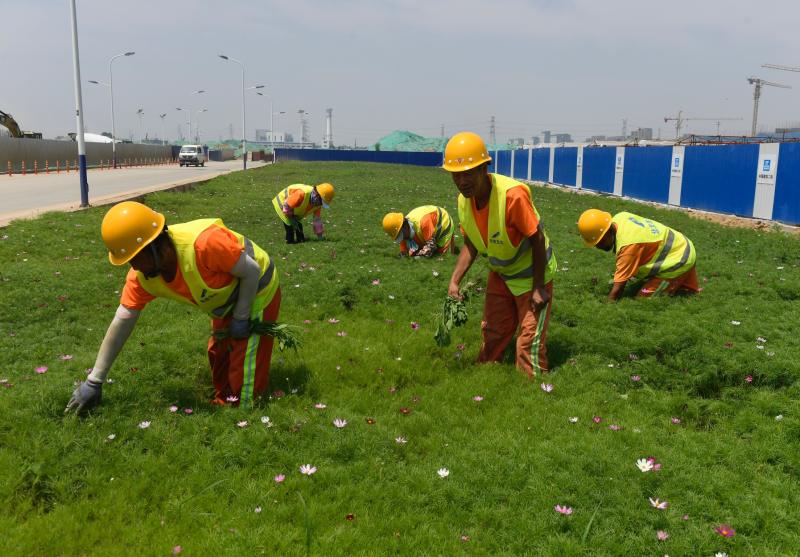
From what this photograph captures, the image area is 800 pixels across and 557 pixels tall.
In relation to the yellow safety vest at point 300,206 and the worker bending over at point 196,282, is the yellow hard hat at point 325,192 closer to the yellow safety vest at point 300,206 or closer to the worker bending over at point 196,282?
the yellow safety vest at point 300,206

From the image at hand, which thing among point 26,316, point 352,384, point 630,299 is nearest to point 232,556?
point 352,384

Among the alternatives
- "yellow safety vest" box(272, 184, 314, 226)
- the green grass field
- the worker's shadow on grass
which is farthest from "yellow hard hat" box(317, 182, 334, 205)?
the worker's shadow on grass

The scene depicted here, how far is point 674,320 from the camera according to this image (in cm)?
671

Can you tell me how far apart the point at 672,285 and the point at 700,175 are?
A: 1573cm

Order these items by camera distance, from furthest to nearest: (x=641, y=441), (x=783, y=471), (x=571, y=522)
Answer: (x=641, y=441) → (x=783, y=471) → (x=571, y=522)

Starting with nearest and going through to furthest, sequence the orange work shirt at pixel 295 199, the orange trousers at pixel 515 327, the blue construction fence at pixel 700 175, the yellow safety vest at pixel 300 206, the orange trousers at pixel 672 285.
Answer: the orange trousers at pixel 515 327, the orange trousers at pixel 672 285, the orange work shirt at pixel 295 199, the yellow safety vest at pixel 300 206, the blue construction fence at pixel 700 175

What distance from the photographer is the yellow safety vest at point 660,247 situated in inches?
295

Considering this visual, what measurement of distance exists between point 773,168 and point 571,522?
17.6 m

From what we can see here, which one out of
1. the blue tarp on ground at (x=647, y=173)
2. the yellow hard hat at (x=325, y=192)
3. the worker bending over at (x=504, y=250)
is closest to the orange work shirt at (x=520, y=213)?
the worker bending over at (x=504, y=250)

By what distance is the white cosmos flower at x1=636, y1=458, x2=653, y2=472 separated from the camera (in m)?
3.99

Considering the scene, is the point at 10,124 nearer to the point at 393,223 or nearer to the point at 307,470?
the point at 393,223

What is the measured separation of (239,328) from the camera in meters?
4.68

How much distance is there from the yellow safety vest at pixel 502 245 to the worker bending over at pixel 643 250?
2.07m

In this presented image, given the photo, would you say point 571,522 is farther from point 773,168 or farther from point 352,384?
point 773,168
